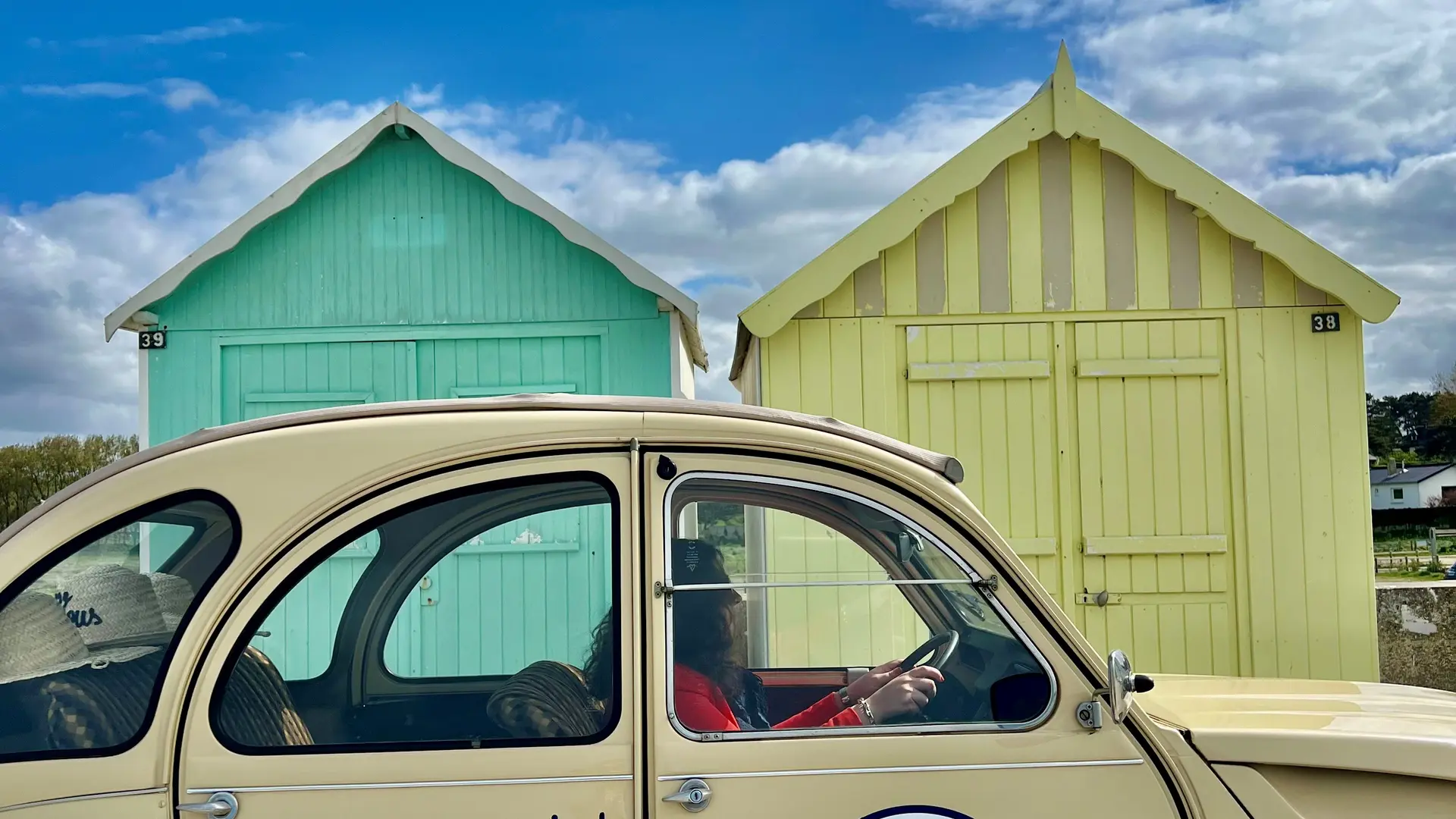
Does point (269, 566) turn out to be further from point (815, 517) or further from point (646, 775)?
point (815, 517)

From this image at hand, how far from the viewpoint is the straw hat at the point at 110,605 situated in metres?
2.59

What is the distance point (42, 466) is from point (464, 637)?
569 inches

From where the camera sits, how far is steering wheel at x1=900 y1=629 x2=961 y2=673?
2.75 m

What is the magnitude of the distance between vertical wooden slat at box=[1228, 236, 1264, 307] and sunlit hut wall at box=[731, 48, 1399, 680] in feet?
0.05

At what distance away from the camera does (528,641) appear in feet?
8.58

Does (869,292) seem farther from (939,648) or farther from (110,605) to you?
(110,605)

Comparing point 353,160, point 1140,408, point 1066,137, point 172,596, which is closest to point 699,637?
point 172,596

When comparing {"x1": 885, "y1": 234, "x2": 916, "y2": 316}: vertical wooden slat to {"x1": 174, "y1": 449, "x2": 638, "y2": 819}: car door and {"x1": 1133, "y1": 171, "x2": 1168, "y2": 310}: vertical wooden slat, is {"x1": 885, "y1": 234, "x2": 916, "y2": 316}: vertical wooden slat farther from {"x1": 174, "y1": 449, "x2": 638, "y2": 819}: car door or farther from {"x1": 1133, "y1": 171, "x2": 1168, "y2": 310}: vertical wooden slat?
{"x1": 174, "y1": 449, "x2": 638, "y2": 819}: car door

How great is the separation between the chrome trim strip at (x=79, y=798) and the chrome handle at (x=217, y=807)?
7cm

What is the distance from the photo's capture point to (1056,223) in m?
7.39

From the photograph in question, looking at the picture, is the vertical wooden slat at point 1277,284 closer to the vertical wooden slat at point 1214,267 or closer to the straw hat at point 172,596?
the vertical wooden slat at point 1214,267

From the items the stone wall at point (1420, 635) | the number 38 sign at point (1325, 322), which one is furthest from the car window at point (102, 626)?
the stone wall at point (1420, 635)

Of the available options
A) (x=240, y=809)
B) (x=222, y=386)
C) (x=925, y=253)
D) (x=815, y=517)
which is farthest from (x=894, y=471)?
(x=222, y=386)

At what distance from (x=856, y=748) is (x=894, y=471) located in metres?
0.65
